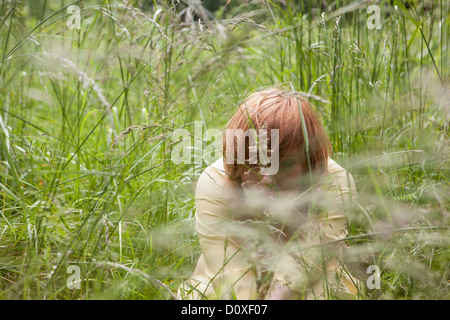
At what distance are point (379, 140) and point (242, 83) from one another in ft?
4.11

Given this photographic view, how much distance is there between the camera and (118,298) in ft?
3.35

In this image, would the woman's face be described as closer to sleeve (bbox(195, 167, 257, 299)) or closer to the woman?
the woman

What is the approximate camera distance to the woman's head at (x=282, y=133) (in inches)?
46.2

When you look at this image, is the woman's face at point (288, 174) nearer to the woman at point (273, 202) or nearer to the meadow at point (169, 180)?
the woman at point (273, 202)

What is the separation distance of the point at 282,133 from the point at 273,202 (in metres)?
0.32

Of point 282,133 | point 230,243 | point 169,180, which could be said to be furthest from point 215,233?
point 282,133

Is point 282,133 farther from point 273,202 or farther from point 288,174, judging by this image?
point 273,202

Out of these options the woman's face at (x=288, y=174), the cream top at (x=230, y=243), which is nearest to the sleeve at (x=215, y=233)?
the cream top at (x=230, y=243)

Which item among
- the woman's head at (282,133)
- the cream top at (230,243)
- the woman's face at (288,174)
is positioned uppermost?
the woman's head at (282,133)

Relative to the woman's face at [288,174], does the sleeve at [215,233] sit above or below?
below

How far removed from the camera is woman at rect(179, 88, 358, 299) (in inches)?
37.3
